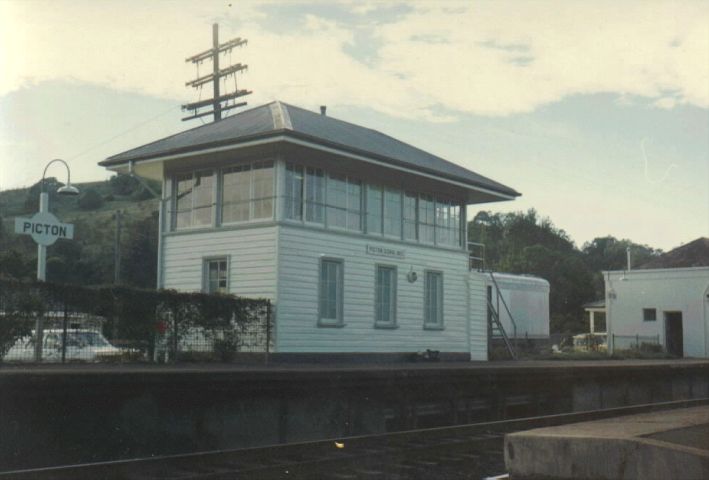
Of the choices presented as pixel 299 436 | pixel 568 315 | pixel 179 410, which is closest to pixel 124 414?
pixel 179 410

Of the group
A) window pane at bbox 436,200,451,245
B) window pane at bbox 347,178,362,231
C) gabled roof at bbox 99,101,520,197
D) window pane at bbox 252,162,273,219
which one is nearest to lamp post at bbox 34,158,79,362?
gabled roof at bbox 99,101,520,197

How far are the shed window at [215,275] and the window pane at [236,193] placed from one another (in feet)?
3.87

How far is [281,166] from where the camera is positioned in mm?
22812

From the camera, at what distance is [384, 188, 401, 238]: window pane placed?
26.2 m

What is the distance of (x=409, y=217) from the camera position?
27.1 metres

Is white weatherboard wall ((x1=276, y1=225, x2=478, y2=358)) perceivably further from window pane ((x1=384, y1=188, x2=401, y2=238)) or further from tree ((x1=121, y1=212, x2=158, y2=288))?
tree ((x1=121, y1=212, x2=158, y2=288))

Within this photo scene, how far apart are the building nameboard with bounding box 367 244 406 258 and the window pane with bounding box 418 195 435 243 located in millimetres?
1462

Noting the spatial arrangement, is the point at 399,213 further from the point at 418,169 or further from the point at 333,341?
the point at 333,341

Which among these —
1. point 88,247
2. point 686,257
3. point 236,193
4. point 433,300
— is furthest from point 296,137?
point 88,247

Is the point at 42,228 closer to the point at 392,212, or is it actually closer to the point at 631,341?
the point at 392,212

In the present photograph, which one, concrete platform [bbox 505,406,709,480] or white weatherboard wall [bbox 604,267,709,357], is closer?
concrete platform [bbox 505,406,709,480]

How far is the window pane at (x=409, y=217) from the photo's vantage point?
2692 centimetres

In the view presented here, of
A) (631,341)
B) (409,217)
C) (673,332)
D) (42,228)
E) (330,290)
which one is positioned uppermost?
(409,217)

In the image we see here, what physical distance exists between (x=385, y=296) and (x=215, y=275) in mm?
5160
